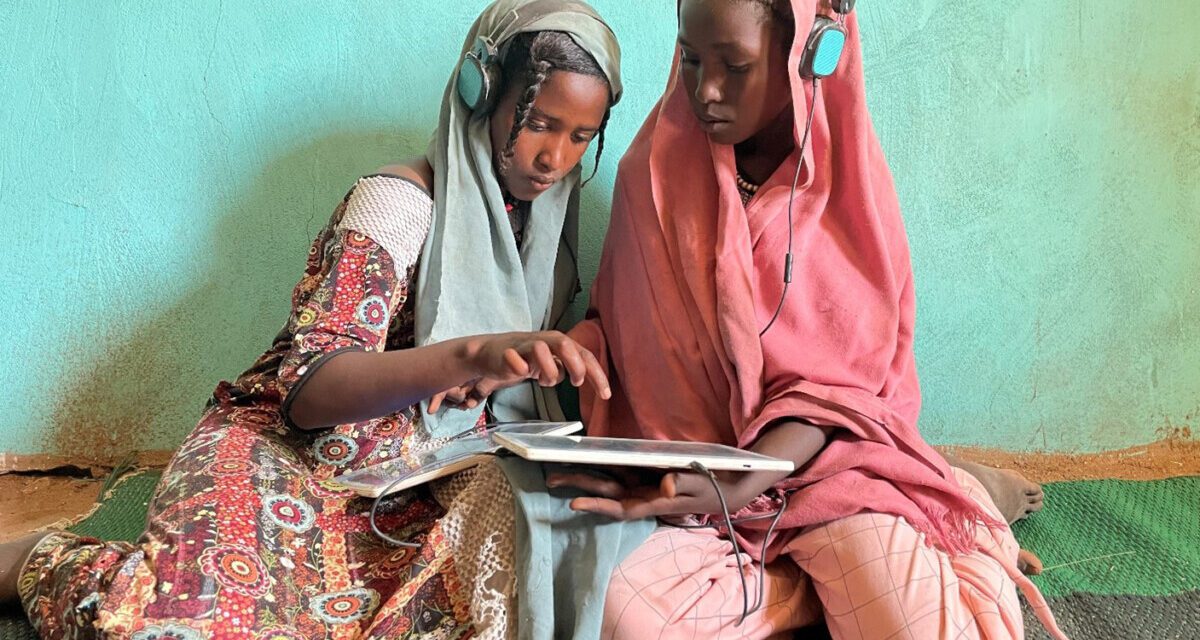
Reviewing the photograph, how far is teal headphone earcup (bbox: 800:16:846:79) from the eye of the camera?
48.6 inches

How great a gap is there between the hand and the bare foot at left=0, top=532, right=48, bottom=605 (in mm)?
813

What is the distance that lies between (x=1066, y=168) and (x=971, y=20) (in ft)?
1.16

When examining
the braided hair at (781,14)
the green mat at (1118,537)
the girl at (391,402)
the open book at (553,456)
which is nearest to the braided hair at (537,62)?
the girl at (391,402)

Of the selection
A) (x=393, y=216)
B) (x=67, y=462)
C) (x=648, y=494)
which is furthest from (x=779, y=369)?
(x=67, y=462)

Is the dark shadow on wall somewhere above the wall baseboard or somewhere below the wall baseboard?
above

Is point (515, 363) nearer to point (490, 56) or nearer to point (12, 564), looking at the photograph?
point (490, 56)

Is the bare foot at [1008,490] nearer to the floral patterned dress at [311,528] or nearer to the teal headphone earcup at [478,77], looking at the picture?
the floral patterned dress at [311,528]

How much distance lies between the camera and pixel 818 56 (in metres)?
1.24

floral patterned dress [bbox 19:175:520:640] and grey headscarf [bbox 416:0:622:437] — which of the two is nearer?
floral patterned dress [bbox 19:175:520:640]

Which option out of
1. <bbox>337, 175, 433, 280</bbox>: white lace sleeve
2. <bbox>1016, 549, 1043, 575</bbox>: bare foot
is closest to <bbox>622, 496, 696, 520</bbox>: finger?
<bbox>337, 175, 433, 280</bbox>: white lace sleeve

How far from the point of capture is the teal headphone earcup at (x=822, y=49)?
1.23m

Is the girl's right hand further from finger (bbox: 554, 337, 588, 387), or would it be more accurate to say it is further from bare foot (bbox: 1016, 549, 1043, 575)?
bare foot (bbox: 1016, 549, 1043, 575)

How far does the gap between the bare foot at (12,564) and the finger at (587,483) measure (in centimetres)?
80

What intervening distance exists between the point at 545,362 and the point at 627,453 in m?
0.15
